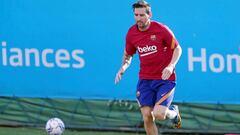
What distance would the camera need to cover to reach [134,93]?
936 cm

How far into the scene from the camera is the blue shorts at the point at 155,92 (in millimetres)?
8008

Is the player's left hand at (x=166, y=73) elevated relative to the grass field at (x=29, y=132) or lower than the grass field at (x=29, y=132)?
elevated

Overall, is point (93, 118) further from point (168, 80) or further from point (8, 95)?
point (168, 80)

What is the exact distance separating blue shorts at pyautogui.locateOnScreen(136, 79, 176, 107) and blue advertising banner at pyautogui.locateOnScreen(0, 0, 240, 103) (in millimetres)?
1079

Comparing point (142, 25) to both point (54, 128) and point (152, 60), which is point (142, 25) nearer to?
point (152, 60)

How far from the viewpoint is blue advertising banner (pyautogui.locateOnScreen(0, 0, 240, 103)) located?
29.7 feet

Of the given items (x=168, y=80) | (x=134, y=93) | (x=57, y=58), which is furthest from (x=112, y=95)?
(x=168, y=80)

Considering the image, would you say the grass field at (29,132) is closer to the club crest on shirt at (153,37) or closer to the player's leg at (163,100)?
the player's leg at (163,100)

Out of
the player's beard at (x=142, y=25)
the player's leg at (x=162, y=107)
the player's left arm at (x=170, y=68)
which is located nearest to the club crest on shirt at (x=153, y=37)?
the player's beard at (x=142, y=25)

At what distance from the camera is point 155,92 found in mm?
8164

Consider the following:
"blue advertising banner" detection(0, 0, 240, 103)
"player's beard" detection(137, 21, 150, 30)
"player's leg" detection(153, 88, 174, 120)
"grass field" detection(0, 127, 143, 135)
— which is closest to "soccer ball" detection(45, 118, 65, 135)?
"grass field" detection(0, 127, 143, 135)

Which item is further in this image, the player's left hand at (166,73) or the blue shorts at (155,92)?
the blue shorts at (155,92)

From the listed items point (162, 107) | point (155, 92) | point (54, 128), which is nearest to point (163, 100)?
point (162, 107)

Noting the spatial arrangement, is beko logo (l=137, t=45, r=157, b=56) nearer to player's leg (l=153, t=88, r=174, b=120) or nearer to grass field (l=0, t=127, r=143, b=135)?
player's leg (l=153, t=88, r=174, b=120)
